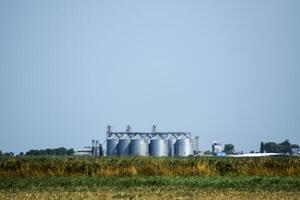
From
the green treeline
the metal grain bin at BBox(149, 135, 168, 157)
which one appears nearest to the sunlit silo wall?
the metal grain bin at BBox(149, 135, 168, 157)

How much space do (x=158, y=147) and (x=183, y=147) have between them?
4.62 m

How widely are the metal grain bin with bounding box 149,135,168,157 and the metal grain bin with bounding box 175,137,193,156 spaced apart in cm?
203

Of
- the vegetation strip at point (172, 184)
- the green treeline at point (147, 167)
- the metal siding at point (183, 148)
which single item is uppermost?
the metal siding at point (183, 148)

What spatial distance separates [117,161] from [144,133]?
5554 centimetres

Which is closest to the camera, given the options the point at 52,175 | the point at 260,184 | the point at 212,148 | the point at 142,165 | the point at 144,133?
the point at 260,184

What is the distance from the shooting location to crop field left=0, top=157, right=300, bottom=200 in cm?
2370

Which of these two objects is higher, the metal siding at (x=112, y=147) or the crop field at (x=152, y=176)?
the metal siding at (x=112, y=147)

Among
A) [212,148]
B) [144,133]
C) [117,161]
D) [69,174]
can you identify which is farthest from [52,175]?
[212,148]

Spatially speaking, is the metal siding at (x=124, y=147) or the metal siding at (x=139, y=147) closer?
the metal siding at (x=139, y=147)

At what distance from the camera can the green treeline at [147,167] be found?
114 feet

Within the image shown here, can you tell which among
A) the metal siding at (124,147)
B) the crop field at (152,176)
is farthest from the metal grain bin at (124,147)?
the crop field at (152,176)

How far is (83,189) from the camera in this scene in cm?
2322

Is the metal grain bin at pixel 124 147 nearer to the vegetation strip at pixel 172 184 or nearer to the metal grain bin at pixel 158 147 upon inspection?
the metal grain bin at pixel 158 147

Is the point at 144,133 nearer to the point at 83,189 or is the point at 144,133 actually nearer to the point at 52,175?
the point at 52,175
